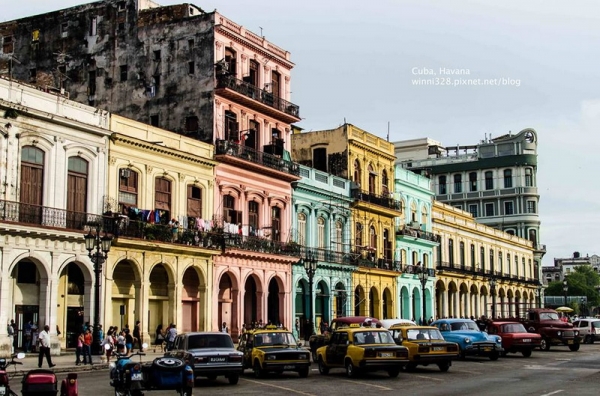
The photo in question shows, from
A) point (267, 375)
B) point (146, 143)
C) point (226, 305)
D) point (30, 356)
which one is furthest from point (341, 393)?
point (226, 305)

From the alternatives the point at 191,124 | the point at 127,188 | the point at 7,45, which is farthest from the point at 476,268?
the point at 127,188

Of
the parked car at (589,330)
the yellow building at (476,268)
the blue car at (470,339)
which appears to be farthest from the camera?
the yellow building at (476,268)

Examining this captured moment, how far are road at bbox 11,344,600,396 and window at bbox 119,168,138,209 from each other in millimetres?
10819

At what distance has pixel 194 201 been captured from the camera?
3988cm

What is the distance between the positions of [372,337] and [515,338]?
1201 cm

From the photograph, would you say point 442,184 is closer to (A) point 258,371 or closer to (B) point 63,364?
(B) point 63,364

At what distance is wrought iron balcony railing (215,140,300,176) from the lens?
41.2 m

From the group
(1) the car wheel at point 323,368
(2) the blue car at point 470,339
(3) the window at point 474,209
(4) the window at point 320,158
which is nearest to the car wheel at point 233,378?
(1) the car wheel at point 323,368

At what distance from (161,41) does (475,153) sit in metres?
59.7

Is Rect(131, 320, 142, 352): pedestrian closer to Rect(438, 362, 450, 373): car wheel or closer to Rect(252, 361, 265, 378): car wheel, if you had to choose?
Rect(252, 361, 265, 378): car wheel

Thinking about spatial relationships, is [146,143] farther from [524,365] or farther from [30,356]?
[524,365]

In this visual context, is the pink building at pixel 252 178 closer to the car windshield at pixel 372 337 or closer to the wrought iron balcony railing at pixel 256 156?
the wrought iron balcony railing at pixel 256 156

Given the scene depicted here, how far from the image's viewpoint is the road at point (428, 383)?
762 inches

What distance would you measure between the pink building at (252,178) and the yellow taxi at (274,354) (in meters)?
16.1
